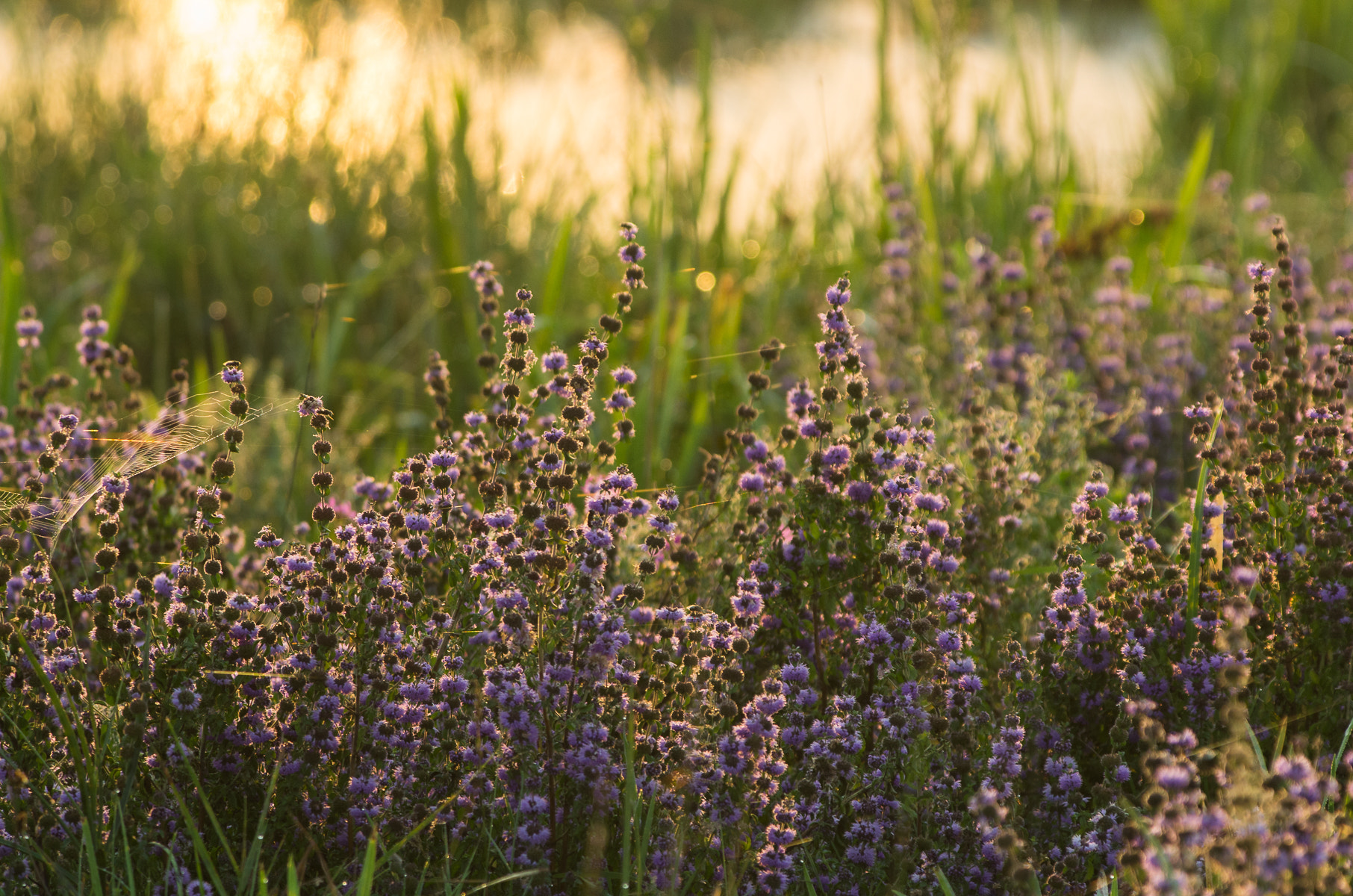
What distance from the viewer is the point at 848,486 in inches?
95.4

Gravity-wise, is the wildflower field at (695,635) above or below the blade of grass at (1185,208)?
below

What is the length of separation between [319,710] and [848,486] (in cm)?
107

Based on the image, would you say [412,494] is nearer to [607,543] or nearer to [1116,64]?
[607,543]

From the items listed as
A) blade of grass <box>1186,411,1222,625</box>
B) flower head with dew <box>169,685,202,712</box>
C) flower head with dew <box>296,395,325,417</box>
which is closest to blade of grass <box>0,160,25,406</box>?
flower head with dew <box>296,395,325,417</box>

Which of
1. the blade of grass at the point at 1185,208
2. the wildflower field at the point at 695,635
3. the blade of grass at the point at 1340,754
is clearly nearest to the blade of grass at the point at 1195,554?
the wildflower field at the point at 695,635

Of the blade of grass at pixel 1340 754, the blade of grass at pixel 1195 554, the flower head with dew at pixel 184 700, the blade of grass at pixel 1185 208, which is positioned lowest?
the blade of grass at pixel 1340 754

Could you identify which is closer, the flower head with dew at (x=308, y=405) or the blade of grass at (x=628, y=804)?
the blade of grass at (x=628, y=804)

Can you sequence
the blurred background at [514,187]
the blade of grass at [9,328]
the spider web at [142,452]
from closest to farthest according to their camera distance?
the spider web at [142,452]
the blade of grass at [9,328]
the blurred background at [514,187]

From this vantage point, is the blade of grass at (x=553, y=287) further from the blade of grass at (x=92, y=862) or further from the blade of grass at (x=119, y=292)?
the blade of grass at (x=92, y=862)

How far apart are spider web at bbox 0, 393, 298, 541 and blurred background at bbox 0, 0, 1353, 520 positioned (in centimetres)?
94

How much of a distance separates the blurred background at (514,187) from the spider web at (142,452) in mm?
941

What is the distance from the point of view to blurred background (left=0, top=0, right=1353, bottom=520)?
15.2ft

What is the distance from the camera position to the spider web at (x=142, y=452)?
8.13ft

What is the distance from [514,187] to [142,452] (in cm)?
326
